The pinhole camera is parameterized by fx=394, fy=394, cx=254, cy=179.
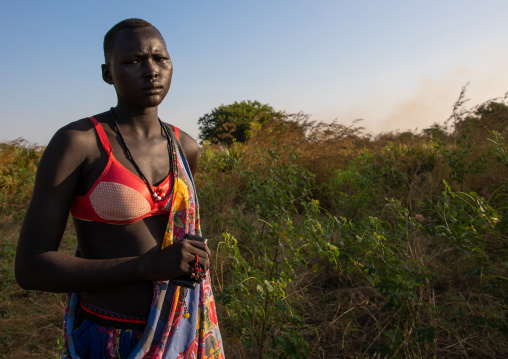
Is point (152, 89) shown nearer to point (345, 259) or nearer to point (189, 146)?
point (189, 146)

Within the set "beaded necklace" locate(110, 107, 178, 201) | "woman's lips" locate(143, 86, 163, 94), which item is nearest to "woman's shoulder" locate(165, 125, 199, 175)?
"beaded necklace" locate(110, 107, 178, 201)

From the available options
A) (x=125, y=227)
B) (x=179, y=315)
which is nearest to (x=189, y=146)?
(x=125, y=227)

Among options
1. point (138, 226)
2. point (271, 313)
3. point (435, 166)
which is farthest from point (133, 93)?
point (435, 166)

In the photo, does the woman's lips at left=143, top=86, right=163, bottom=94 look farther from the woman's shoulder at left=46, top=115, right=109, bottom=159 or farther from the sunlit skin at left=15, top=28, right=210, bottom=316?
the woman's shoulder at left=46, top=115, right=109, bottom=159

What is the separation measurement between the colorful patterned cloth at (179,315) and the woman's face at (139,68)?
0.21 meters

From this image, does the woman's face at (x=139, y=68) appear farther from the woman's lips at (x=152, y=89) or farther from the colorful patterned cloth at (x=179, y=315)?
the colorful patterned cloth at (x=179, y=315)

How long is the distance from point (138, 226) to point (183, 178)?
21 cm

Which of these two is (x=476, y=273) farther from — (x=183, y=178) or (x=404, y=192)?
(x=404, y=192)

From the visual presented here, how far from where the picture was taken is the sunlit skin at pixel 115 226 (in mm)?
1004

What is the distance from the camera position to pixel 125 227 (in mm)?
1129

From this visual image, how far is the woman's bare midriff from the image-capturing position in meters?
1.12

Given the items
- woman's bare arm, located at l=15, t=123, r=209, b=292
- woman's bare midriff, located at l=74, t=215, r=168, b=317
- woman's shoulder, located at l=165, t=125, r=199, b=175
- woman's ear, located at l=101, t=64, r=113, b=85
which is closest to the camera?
woman's bare arm, located at l=15, t=123, r=209, b=292

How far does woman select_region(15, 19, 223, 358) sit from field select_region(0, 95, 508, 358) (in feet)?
2.29

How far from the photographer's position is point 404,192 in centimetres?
465
